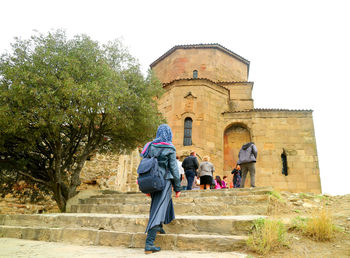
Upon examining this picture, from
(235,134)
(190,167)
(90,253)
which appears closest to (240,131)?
(235,134)

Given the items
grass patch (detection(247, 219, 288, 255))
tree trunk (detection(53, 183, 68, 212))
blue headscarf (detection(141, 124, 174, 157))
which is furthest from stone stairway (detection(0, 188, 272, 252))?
tree trunk (detection(53, 183, 68, 212))

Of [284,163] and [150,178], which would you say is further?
[284,163]

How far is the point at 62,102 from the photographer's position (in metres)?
8.16

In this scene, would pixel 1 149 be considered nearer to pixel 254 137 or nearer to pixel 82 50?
pixel 82 50

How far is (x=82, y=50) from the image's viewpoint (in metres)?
9.38

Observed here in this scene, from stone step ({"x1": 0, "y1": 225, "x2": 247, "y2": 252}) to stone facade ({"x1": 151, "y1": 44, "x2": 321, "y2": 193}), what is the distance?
1085 centimetres

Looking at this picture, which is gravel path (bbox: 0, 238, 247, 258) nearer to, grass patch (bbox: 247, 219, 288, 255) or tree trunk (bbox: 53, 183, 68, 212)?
grass patch (bbox: 247, 219, 288, 255)

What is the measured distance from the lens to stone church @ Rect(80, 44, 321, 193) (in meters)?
14.9

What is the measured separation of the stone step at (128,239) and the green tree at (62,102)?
3971 millimetres

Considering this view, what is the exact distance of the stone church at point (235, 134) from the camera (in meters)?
14.9

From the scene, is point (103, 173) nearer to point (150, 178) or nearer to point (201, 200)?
point (201, 200)

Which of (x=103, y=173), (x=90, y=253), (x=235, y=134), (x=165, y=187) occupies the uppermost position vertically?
(x=235, y=134)

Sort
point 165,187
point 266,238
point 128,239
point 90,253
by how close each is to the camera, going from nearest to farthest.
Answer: point 266,238 < point 90,253 < point 165,187 < point 128,239

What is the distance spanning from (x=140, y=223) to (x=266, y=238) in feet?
6.93
